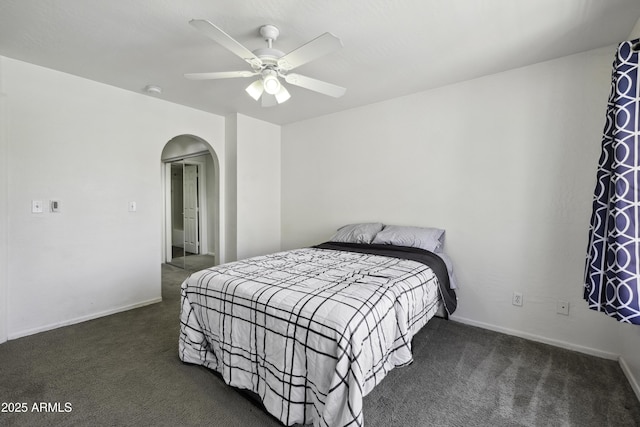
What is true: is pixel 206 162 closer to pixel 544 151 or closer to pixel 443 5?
pixel 443 5

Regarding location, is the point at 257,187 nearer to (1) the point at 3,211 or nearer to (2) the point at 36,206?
(2) the point at 36,206

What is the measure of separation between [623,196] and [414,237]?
1655 mm

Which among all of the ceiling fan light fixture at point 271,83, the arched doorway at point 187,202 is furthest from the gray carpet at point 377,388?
the arched doorway at point 187,202

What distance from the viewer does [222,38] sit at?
63.0 inches

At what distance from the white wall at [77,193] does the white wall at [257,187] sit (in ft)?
3.10

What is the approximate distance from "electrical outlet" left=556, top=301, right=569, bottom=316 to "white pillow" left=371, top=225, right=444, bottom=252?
1018mm

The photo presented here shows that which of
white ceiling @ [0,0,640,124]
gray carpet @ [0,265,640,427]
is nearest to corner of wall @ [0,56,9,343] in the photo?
gray carpet @ [0,265,640,427]

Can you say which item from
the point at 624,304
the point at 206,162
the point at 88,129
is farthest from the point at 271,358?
the point at 206,162

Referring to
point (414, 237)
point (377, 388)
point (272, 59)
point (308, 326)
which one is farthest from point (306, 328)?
point (414, 237)

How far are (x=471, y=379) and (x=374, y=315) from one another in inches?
41.2

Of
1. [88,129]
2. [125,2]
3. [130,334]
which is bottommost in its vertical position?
[130,334]

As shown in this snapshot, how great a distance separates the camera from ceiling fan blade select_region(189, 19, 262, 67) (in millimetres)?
1470

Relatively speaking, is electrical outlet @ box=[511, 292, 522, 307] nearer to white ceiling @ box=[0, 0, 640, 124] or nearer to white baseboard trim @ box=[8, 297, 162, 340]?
white ceiling @ box=[0, 0, 640, 124]

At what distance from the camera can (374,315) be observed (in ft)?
4.88
